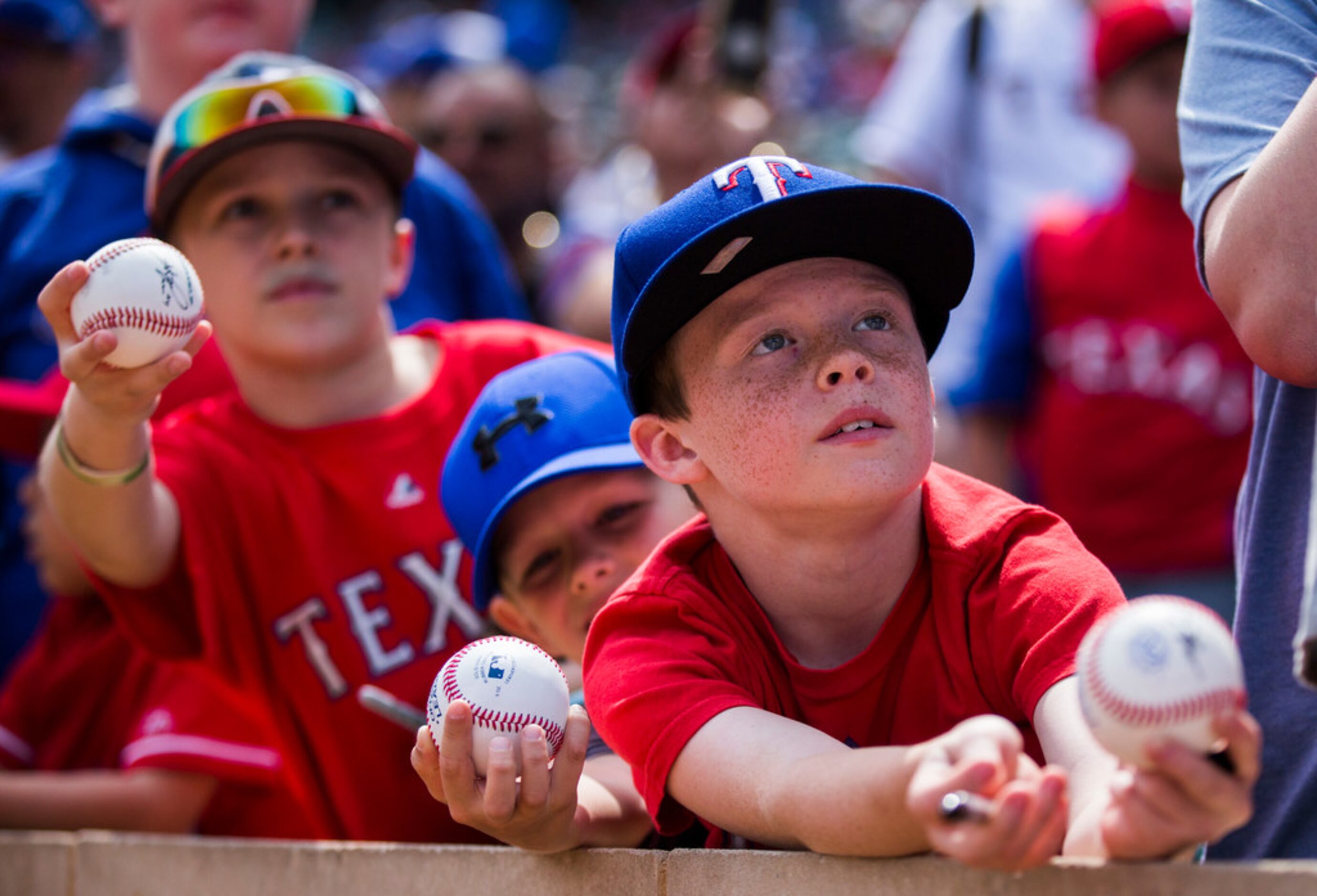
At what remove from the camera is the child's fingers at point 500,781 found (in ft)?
6.51

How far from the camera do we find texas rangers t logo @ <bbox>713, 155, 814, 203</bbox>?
217cm

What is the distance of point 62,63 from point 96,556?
3370 mm

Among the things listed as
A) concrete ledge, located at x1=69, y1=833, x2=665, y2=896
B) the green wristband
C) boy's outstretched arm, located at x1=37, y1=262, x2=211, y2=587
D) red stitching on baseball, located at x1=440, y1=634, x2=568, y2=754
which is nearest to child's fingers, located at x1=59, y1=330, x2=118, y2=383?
boy's outstretched arm, located at x1=37, y1=262, x2=211, y2=587

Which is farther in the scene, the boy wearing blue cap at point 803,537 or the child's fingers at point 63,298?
the child's fingers at point 63,298

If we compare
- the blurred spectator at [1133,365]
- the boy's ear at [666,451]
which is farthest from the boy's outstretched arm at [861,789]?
the blurred spectator at [1133,365]

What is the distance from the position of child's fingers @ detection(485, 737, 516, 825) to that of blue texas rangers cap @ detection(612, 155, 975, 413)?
1.96ft

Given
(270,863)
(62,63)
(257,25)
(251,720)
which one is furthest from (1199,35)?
(62,63)

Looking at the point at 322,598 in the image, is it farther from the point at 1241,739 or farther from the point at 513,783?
the point at 1241,739

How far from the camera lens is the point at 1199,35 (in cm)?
224

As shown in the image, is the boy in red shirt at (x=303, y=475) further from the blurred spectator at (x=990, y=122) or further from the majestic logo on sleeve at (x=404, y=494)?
the blurred spectator at (x=990, y=122)

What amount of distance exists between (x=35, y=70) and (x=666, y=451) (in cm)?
419

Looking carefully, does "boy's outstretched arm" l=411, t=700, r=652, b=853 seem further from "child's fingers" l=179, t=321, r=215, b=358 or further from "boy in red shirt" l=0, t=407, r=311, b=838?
"boy in red shirt" l=0, t=407, r=311, b=838

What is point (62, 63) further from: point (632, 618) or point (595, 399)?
point (632, 618)

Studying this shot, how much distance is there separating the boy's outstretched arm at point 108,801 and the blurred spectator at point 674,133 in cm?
192
